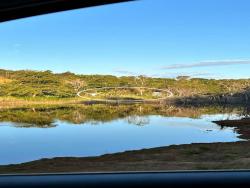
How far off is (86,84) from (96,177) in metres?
9.87

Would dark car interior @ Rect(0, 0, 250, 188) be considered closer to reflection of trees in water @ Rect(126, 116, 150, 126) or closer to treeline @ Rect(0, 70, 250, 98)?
treeline @ Rect(0, 70, 250, 98)

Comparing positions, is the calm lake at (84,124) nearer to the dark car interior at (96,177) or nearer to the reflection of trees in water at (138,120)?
the reflection of trees in water at (138,120)

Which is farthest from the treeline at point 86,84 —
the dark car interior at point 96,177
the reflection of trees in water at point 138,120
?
the dark car interior at point 96,177

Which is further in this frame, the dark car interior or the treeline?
the treeline

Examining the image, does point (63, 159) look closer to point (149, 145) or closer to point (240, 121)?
point (149, 145)

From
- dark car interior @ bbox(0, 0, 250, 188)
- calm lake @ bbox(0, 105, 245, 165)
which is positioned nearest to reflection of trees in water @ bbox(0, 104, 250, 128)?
calm lake @ bbox(0, 105, 245, 165)

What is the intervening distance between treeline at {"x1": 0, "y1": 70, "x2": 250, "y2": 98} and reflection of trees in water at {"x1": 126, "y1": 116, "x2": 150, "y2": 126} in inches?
29.6

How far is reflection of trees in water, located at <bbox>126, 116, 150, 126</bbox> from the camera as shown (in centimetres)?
1046

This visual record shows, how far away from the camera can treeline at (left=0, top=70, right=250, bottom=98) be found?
9.99m

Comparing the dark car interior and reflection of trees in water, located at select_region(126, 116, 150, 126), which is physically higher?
the dark car interior

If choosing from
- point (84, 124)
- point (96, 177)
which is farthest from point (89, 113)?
point (96, 177)

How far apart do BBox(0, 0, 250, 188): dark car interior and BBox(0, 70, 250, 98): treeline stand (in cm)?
816

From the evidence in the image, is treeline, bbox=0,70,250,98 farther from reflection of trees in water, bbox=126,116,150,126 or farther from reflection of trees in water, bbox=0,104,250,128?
reflection of trees in water, bbox=126,116,150,126

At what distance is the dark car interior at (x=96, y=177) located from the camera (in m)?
1.27
